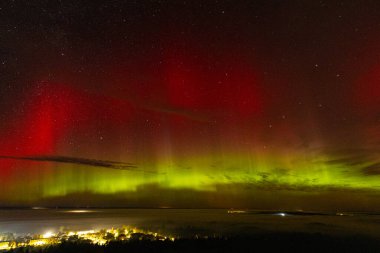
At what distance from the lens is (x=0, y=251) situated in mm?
31250

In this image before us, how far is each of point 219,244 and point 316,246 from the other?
46.4 ft

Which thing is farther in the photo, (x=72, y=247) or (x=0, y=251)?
(x=72, y=247)

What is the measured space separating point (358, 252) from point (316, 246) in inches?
220

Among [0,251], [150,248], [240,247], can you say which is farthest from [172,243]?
[0,251]

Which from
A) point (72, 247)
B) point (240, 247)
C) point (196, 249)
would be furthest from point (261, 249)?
point (72, 247)

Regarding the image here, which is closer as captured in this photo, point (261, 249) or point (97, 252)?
point (97, 252)

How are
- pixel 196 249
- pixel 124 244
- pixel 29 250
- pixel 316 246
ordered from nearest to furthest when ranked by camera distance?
1. pixel 29 250
2. pixel 196 249
3. pixel 124 244
4. pixel 316 246

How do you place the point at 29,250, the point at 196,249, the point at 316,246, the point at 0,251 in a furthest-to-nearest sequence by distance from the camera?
the point at 316,246 < the point at 196,249 < the point at 29,250 < the point at 0,251

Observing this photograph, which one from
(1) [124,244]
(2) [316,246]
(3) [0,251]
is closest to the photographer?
(3) [0,251]

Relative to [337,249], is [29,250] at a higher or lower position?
higher

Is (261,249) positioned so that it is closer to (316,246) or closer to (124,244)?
(316,246)

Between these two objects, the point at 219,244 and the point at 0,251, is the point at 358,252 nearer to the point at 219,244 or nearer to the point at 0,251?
the point at 219,244

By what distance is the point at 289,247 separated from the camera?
40219 millimetres

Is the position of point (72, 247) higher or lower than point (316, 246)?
higher
